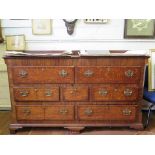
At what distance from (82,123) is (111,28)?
125 centimetres

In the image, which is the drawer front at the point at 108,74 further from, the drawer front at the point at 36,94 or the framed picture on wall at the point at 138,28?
the framed picture on wall at the point at 138,28

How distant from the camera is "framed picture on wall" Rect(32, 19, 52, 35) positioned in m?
2.60

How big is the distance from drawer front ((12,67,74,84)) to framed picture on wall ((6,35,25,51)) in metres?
0.59

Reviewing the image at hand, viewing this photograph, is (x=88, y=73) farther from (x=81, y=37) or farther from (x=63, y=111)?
(x=81, y=37)

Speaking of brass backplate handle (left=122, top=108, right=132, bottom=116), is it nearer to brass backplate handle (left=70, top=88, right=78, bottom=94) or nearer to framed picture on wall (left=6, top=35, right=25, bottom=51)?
brass backplate handle (left=70, top=88, right=78, bottom=94)

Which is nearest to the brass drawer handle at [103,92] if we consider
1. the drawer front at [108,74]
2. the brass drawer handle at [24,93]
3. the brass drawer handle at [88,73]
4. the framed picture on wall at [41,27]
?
the drawer front at [108,74]

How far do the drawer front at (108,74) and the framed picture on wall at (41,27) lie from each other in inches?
31.4

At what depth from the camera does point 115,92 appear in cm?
224

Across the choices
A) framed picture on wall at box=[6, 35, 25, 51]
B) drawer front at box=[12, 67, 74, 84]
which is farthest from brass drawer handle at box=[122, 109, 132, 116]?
framed picture on wall at box=[6, 35, 25, 51]

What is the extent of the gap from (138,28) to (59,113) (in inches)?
57.0

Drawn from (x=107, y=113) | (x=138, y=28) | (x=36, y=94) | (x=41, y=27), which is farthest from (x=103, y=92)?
(x=41, y=27)

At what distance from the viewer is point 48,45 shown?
8.80 feet
